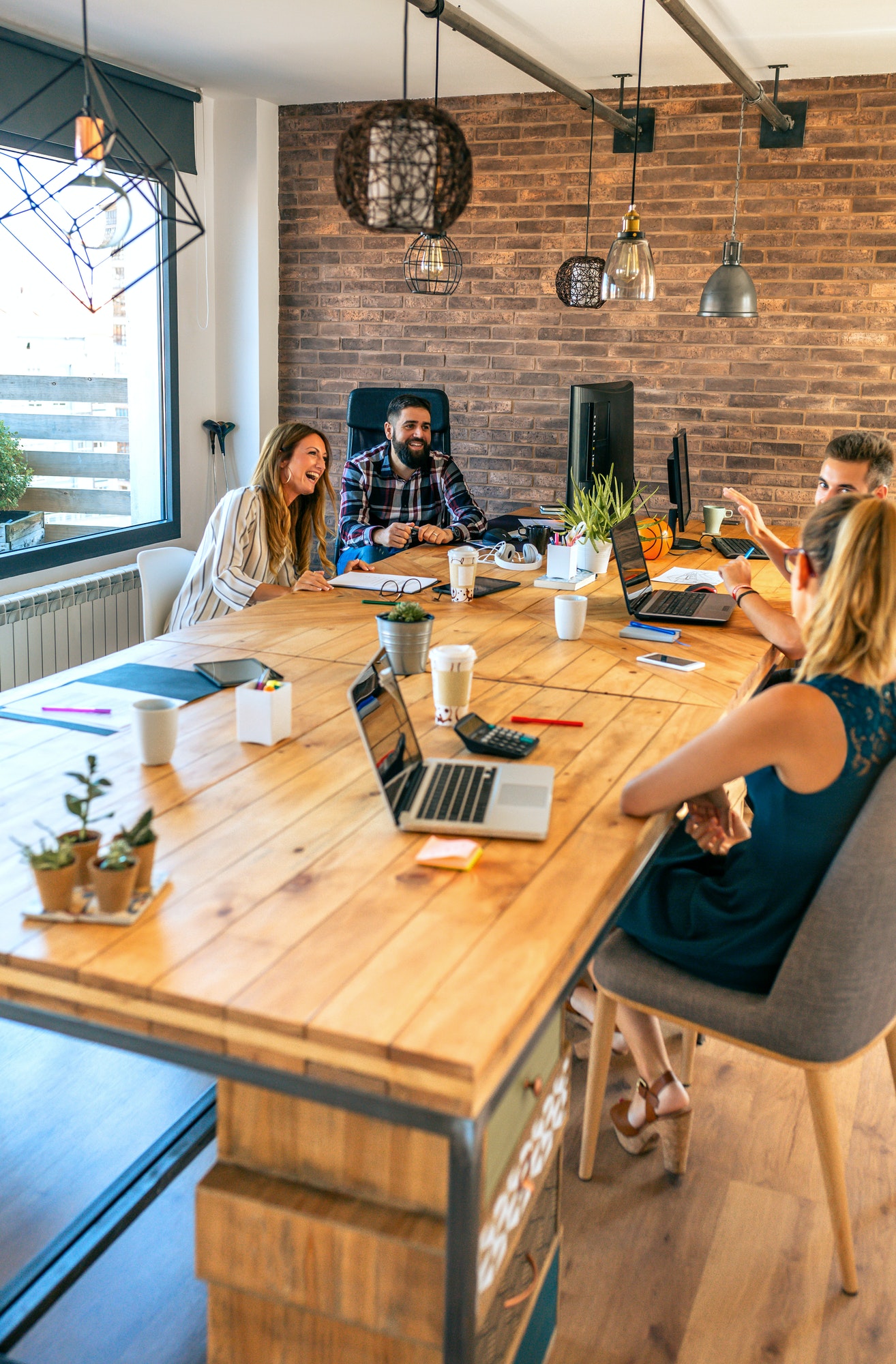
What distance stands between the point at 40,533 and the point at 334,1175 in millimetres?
3971

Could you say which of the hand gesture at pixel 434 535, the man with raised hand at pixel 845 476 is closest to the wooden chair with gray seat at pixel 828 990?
the man with raised hand at pixel 845 476

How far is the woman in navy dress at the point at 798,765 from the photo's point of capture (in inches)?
61.7

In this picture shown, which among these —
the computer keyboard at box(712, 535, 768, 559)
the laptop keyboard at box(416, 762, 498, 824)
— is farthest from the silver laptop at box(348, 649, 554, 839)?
the computer keyboard at box(712, 535, 768, 559)

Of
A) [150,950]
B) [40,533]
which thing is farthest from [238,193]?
[150,950]

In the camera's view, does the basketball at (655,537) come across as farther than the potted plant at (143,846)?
Yes

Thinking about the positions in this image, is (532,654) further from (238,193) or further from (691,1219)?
(238,193)

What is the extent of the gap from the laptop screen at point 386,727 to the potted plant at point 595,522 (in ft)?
5.84

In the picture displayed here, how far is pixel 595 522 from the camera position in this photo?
11.4 ft

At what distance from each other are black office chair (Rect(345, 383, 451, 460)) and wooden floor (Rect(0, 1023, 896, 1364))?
3.15 meters

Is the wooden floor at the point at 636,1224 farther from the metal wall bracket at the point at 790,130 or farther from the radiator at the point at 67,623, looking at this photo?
the metal wall bracket at the point at 790,130

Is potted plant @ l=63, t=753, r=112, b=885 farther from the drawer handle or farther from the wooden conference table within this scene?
the drawer handle

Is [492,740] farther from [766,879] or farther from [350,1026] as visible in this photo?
[350,1026]

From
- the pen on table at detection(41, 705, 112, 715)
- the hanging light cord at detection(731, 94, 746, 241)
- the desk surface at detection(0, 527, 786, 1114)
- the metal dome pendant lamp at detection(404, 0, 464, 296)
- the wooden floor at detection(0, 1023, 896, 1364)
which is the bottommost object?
the wooden floor at detection(0, 1023, 896, 1364)

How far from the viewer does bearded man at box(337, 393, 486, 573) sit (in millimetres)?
4465
